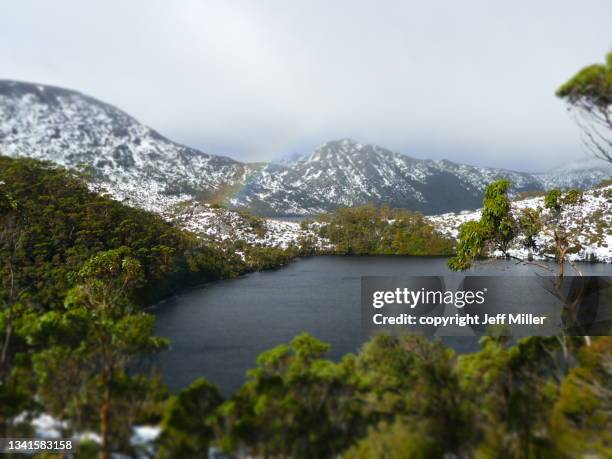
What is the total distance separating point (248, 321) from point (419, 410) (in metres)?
31.3

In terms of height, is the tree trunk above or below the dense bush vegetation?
below

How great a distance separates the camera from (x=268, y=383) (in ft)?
47.3

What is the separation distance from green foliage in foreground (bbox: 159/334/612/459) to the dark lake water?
5.88 meters

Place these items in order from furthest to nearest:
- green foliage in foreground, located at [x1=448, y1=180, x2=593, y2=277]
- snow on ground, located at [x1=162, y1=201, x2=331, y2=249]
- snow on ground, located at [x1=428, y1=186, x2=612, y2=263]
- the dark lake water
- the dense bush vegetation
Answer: snow on ground, located at [x1=162, y1=201, x2=331, y2=249], snow on ground, located at [x1=428, y1=186, x2=612, y2=263], the dense bush vegetation, the dark lake water, green foliage in foreground, located at [x1=448, y1=180, x2=593, y2=277]

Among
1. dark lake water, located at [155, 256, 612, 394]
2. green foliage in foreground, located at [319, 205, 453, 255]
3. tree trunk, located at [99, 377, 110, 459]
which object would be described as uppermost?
green foliage in foreground, located at [319, 205, 453, 255]

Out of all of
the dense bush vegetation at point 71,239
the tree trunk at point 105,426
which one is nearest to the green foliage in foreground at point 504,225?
the tree trunk at point 105,426

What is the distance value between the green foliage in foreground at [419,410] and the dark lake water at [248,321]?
588 cm

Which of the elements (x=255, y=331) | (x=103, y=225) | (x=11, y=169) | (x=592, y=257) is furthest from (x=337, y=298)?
(x=592, y=257)

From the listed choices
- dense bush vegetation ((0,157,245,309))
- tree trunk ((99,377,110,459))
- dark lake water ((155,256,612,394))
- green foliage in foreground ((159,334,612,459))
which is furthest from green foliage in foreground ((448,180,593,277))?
dense bush vegetation ((0,157,245,309))

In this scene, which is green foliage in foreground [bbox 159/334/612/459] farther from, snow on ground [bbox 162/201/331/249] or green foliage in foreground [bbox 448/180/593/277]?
snow on ground [bbox 162/201/331/249]

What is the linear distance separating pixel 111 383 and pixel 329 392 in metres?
7.65

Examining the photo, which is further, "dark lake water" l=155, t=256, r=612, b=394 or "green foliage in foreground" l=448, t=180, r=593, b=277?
"dark lake water" l=155, t=256, r=612, b=394

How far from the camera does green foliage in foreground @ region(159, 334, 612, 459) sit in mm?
11594

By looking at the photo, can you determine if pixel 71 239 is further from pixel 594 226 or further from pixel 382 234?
pixel 594 226
